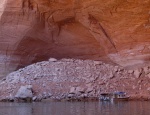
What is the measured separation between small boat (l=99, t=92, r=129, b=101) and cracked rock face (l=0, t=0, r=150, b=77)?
3410mm

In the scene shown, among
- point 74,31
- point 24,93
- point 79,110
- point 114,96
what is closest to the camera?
point 79,110

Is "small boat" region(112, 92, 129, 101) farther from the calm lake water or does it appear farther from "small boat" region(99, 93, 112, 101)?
the calm lake water

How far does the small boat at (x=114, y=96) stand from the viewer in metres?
20.4

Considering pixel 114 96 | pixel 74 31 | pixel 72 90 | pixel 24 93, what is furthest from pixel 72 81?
pixel 74 31

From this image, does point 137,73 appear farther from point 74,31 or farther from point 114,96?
point 74,31

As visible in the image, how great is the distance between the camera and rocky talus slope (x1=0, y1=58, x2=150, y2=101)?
21062 mm

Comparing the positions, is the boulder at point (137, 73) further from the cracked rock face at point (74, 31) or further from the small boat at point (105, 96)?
the small boat at point (105, 96)

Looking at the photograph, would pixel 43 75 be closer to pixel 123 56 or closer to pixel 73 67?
pixel 73 67

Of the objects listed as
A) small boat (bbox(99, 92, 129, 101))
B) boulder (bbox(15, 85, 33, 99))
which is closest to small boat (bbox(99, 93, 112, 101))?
small boat (bbox(99, 92, 129, 101))

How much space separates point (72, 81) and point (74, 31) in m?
4.59

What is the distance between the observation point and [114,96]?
66.8 ft

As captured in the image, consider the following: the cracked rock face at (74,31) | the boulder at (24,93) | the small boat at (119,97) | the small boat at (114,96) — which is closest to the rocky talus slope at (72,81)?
the boulder at (24,93)

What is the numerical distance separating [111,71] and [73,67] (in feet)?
8.12

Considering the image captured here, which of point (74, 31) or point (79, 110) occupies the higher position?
point (74, 31)
